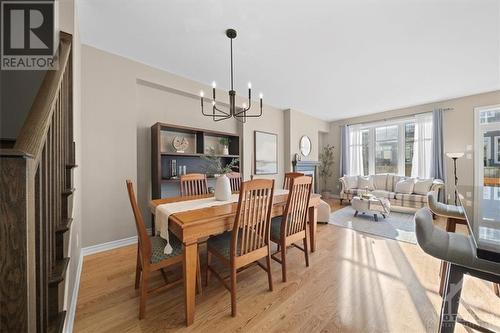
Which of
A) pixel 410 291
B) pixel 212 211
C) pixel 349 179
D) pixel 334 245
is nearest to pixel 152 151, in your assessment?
pixel 212 211

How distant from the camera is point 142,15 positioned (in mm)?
2045

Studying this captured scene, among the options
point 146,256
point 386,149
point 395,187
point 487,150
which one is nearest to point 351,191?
point 395,187

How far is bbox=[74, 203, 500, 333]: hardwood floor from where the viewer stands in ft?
4.71

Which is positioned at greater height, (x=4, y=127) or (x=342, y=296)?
(x=4, y=127)

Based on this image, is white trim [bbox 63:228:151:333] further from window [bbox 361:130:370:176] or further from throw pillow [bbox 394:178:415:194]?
window [bbox 361:130:370:176]

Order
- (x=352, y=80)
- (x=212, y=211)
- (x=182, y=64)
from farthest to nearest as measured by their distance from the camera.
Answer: (x=352, y=80)
(x=182, y=64)
(x=212, y=211)

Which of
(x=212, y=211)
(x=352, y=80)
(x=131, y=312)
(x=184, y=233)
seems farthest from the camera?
(x=352, y=80)

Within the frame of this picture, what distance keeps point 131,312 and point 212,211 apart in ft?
3.27

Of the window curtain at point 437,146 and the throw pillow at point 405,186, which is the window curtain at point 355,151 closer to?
the throw pillow at point 405,186

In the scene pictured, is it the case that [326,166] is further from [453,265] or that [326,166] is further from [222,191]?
[453,265]

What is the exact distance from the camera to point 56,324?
2.89 ft

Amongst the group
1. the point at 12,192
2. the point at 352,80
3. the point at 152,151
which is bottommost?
the point at 12,192

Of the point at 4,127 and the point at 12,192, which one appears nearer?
the point at 12,192

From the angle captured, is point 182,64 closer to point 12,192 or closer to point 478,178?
point 12,192
